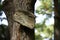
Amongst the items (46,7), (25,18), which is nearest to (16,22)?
(25,18)

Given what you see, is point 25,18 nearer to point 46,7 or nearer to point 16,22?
point 16,22

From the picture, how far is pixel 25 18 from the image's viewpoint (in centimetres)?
126

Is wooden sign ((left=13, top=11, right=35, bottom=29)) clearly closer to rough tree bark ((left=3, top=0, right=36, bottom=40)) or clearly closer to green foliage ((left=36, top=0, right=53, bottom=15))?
rough tree bark ((left=3, top=0, right=36, bottom=40))

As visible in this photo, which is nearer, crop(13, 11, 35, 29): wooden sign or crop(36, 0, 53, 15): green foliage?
crop(13, 11, 35, 29): wooden sign

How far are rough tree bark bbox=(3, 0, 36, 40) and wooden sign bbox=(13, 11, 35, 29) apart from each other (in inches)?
0.8

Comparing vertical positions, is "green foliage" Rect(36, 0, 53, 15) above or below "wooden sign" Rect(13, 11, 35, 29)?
below

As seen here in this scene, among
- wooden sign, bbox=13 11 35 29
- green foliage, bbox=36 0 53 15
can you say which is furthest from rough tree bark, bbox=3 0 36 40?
green foliage, bbox=36 0 53 15

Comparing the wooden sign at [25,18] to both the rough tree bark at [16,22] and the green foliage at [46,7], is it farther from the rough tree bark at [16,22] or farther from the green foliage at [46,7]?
the green foliage at [46,7]

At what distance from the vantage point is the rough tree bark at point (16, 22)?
4.20 feet

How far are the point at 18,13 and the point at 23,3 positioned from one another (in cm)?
10

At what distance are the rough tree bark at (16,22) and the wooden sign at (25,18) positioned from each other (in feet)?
0.06

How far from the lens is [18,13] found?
4.24 ft

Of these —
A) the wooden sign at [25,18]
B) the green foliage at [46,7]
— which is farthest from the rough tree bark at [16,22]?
the green foliage at [46,7]

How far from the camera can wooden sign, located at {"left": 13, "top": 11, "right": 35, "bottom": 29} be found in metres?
1.25
